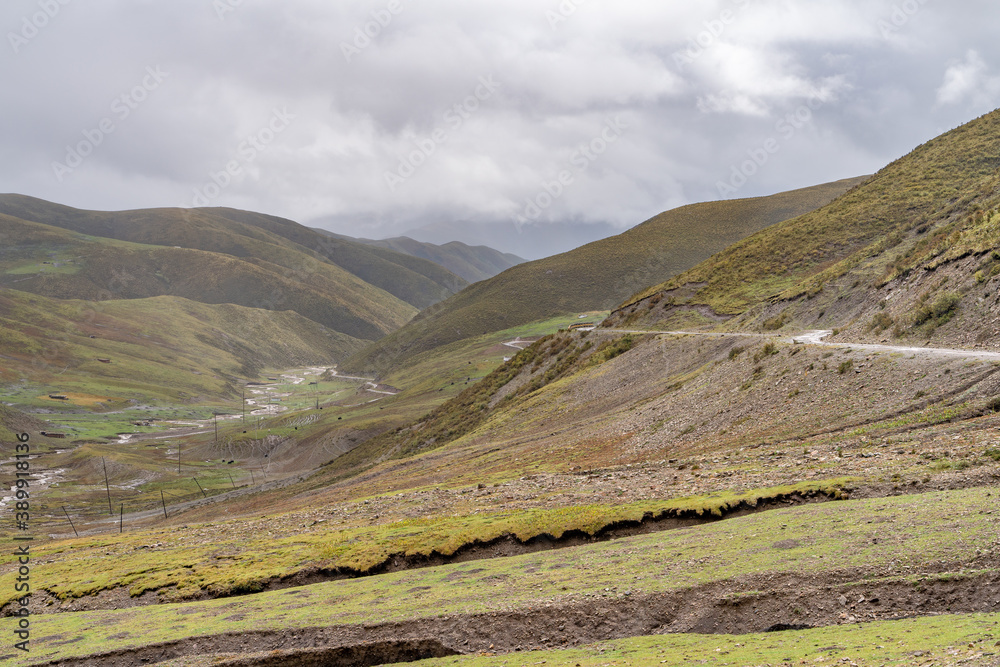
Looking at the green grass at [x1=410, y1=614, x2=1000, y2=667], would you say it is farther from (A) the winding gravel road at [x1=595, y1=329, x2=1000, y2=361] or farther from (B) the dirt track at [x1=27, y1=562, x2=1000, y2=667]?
(A) the winding gravel road at [x1=595, y1=329, x2=1000, y2=361]

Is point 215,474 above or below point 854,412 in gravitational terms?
below

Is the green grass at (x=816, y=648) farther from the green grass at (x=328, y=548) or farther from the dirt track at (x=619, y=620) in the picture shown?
the green grass at (x=328, y=548)

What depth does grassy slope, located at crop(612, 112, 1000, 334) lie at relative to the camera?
201ft

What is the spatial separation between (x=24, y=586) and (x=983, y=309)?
58.1m

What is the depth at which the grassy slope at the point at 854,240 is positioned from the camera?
61375mm

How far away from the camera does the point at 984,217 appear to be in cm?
4606

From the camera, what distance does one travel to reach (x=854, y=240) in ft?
287

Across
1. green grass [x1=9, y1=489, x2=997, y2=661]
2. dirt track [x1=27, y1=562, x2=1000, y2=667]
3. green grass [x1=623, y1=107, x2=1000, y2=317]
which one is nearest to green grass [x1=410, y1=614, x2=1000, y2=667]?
dirt track [x1=27, y1=562, x2=1000, y2=667]

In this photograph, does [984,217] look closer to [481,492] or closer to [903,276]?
[903,276]

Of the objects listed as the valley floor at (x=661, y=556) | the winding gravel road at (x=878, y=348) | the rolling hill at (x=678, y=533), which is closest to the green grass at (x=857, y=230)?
the rolling hill at (x=678, y=533)

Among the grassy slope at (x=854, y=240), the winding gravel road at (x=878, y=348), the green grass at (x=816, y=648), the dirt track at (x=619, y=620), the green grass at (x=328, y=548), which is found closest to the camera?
the green grass at (x=816, y=648)

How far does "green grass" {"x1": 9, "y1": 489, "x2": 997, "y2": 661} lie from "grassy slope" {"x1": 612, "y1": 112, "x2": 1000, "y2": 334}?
39296mm

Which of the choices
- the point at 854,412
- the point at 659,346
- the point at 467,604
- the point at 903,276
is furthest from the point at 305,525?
the point at 903,276

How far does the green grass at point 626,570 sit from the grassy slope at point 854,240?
39296 millimetres
